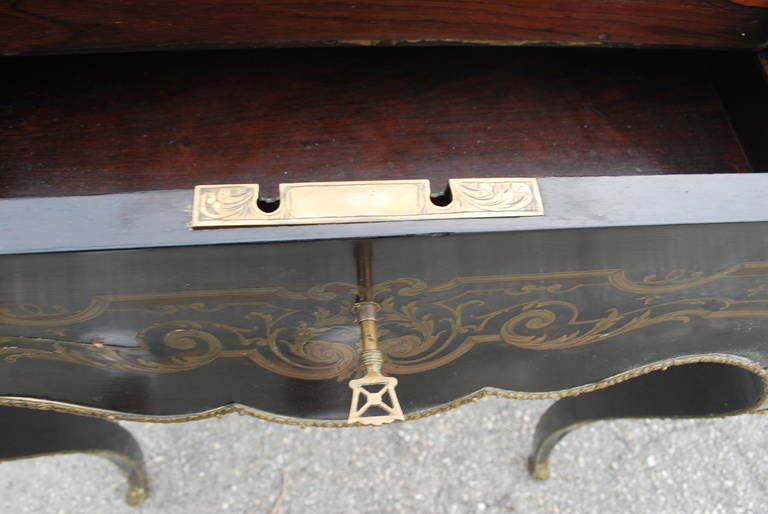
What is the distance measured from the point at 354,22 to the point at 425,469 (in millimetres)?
828

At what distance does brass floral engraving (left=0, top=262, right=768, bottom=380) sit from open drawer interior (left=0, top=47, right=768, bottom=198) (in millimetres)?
162

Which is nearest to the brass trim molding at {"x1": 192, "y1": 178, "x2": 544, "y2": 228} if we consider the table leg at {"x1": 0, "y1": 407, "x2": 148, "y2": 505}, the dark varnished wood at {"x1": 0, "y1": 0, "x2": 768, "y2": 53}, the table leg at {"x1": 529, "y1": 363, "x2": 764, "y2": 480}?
the dark varnished wood at {"x1": 0, "y1": 0, "x2": 768, "y2": 53}

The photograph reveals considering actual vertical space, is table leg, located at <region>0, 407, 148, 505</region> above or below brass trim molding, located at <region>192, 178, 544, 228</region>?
above

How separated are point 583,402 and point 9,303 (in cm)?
86

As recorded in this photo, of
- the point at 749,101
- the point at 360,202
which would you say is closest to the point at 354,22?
the point at 360,202

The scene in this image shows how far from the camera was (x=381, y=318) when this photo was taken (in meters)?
0.61

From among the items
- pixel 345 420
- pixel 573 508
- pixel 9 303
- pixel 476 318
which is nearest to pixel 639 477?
pixel 573 508

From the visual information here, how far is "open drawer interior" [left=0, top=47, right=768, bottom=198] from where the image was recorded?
0.71m

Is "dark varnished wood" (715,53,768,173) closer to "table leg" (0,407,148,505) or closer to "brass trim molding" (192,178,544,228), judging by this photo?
"brass trim molding" (192,178,544,228)

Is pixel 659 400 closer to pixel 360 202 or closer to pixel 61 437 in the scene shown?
pixel 360 202

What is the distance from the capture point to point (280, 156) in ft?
2.36

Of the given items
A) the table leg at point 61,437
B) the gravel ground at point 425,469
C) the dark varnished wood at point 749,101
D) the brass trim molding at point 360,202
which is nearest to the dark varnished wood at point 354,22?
the dark varnished wood at point 749,101

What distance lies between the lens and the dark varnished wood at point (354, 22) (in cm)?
59

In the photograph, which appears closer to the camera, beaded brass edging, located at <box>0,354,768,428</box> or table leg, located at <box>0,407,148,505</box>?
beaded brass edging, located at <box>0,354,768,428</box>
